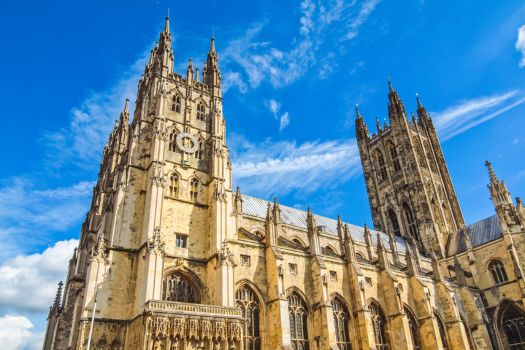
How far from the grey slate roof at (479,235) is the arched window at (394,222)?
316 inches

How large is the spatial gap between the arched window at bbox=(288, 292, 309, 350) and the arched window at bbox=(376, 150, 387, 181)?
40.3 metres

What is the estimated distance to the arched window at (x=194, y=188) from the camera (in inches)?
1201

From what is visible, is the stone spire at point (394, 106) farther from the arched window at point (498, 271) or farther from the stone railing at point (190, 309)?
the stone railing at point (190, 309)

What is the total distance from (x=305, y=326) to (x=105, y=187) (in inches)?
883

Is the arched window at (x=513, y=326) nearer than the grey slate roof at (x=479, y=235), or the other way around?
the arched window at (x=513, y=326)

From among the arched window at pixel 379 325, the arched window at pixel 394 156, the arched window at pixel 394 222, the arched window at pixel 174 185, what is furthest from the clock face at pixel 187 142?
the arched window at pixel 394 156

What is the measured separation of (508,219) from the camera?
47.9 metres

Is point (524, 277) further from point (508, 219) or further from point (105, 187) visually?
point (105, 187)

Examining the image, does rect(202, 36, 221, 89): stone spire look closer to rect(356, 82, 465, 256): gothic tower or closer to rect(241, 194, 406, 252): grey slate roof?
rect(241, 194, 406, 252): grey slate roof

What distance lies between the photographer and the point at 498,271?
46.1 meters

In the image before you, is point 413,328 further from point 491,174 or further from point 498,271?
point 491,174

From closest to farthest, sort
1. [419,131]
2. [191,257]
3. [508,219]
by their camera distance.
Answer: [191,257] < [508,219] < [419,131]

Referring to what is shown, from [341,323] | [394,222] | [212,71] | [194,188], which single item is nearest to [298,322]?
[341,323]

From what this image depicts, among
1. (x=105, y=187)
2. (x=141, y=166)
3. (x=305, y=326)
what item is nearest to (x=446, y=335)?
(x=305, y=326)
